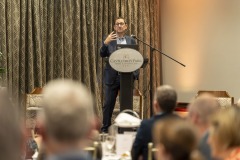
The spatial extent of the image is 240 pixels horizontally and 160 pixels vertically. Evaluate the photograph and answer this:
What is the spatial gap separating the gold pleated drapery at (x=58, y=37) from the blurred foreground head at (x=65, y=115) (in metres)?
5.89

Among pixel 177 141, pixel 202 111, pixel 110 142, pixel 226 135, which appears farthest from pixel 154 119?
pixel 177 141

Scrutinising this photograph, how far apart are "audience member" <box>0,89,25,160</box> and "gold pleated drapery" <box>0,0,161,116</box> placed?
591 cm

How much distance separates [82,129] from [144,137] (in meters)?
1.82

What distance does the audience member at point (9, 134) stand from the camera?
1.38 m

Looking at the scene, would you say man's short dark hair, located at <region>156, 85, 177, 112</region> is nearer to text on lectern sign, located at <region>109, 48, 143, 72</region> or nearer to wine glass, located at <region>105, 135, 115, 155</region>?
wine glass, located at <region>105, 135, 115, 155</region>

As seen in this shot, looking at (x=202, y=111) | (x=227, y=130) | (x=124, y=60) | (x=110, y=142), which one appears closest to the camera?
(x=227, y=130)

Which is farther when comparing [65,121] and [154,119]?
[154,119]

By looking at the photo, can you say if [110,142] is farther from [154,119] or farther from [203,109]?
[203,109]

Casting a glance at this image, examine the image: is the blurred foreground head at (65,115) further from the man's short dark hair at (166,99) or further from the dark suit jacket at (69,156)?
the man's short dark hair at (166,99)

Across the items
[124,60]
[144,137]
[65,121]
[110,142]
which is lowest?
[110,142]

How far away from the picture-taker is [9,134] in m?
1.40

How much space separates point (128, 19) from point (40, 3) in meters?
1.82

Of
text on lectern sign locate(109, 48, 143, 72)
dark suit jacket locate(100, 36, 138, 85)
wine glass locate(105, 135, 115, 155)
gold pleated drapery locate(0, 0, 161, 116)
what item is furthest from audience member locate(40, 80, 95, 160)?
gold pleated drapery locate(0, 0, 161, 116)

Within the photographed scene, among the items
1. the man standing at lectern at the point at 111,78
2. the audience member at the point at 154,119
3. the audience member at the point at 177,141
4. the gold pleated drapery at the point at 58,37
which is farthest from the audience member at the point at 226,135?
the gold pleated drapery at the point at 58,37
